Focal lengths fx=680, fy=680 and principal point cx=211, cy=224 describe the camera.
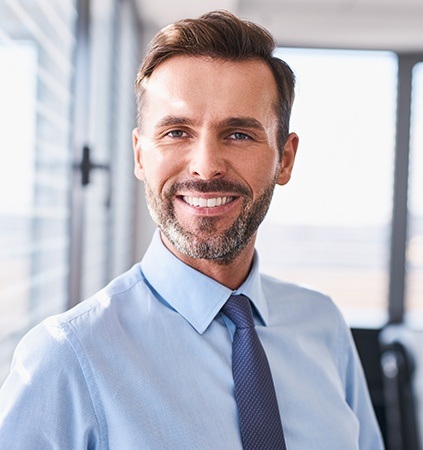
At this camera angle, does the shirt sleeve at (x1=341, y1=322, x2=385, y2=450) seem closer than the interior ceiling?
Yes

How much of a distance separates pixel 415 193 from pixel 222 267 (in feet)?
9.74

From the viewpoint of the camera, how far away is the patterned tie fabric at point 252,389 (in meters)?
0.90

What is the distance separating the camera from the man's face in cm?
94

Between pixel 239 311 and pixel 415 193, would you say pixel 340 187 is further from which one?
pixel 239 311

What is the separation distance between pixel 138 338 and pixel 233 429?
17 centimetres

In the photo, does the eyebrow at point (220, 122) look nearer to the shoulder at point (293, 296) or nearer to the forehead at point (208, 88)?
the forehead at point (208, 88)

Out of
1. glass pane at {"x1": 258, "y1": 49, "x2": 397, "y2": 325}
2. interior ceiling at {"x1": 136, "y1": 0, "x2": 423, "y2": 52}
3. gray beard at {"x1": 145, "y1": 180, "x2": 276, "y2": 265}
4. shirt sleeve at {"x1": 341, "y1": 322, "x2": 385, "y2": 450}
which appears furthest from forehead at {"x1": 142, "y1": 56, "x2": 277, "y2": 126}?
glass pane at {"x1": 258, "y1": 49, "x2": 397, "y2": 325}

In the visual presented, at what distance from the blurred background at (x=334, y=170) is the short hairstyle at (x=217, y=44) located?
776 millimetres

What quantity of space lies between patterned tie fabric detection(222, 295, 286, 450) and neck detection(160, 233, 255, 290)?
0.15 ft

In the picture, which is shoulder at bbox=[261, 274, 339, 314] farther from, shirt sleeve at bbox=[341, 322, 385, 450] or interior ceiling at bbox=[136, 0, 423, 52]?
interior ceiling at bbox=[136, 0, 423, 52]

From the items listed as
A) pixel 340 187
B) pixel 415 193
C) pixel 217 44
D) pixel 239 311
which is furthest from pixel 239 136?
pixel 415 193

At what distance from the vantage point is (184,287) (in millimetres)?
986

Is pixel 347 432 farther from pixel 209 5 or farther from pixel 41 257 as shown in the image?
pixel 209 5

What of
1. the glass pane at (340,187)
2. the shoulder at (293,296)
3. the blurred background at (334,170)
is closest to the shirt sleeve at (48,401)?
the shoulder at (293,296)
